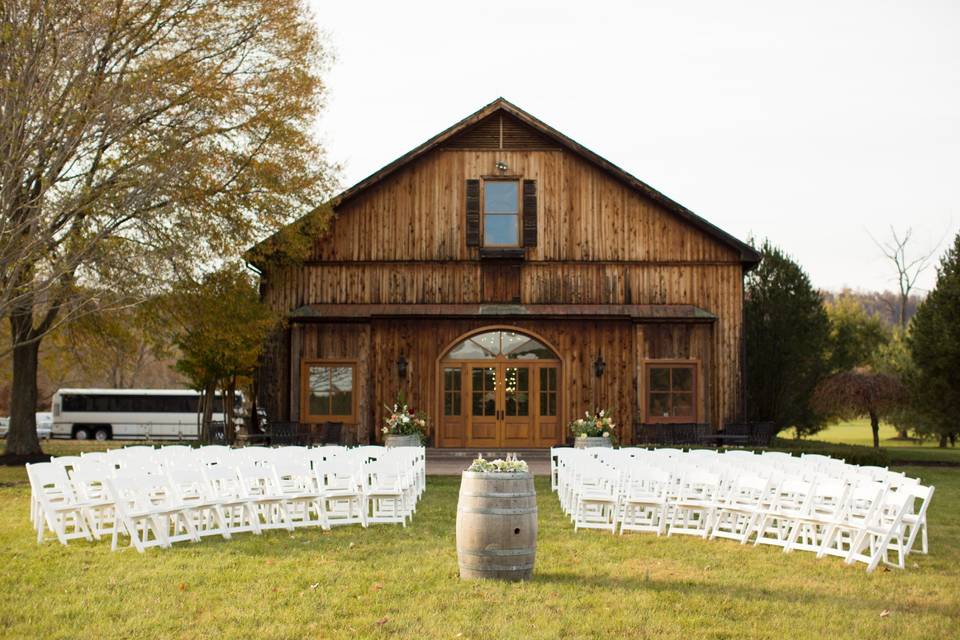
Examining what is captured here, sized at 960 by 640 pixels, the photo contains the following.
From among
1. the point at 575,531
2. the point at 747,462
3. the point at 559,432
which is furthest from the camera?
the point at 559,432

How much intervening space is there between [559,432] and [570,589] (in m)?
15.6

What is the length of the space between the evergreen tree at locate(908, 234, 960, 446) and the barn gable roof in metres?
4.42

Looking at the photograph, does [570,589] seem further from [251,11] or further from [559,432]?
[251,11]

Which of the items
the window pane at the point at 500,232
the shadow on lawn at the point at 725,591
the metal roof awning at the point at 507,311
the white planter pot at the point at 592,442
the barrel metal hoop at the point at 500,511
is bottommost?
the shadow on lawn at the point at 725,591

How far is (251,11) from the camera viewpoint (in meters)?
22.5

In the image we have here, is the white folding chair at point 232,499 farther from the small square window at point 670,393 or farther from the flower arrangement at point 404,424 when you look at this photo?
the small square window at point 670,393

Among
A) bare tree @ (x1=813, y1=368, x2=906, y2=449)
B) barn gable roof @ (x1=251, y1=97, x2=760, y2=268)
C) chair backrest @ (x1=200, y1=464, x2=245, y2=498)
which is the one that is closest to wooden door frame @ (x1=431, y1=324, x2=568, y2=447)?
barn gable roof @ (x1=251, y1=97, x2=760, y2=268)

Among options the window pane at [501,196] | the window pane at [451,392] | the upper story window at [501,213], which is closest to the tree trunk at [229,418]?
the window pane at [451,392]

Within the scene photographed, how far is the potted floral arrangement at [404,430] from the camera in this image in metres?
20.8

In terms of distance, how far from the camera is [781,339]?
29781 millimetres

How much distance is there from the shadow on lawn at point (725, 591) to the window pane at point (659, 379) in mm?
15209

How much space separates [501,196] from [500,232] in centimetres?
84

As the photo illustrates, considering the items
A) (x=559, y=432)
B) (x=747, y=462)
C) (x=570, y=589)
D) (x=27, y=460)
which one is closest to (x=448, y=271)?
(x=559, y=432)

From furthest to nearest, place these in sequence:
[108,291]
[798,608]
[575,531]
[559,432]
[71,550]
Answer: [559,432]
[108,291]
[575,531]
[71,550]
[798,608]
